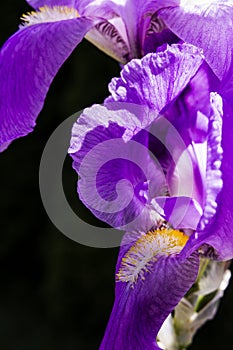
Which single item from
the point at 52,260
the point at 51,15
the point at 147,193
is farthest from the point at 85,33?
the point at 52,260

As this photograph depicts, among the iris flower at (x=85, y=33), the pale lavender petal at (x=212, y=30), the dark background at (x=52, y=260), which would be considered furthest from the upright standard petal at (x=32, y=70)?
the dark background at (x=52, y=260)

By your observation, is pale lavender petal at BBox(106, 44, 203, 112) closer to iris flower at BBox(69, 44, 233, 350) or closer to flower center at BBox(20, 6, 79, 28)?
iris flower at BBox(69, 44, 233, 350)

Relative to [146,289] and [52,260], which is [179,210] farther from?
[52,260]

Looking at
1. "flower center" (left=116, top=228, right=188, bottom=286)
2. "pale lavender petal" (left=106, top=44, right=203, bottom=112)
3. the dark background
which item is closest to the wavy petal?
"pale lavender petal" (left=106, top=44, right=203, bottom=112)

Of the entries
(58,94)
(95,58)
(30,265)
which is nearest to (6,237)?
(30,265)

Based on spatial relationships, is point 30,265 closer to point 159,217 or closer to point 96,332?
point 96,332

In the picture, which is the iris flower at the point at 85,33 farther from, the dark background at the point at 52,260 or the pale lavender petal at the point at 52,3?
the dark background at the point at 52,260
